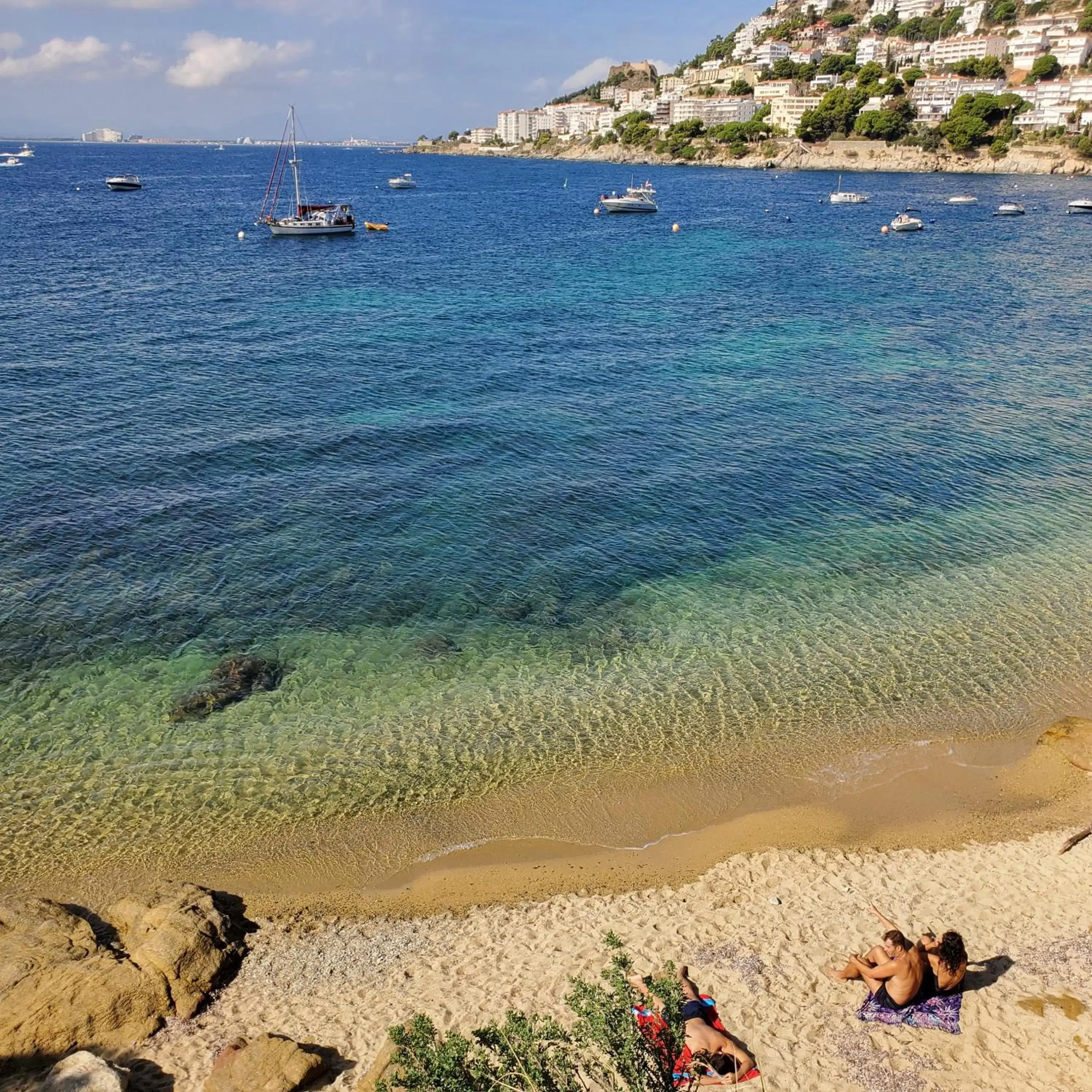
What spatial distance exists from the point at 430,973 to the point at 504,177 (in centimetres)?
20230

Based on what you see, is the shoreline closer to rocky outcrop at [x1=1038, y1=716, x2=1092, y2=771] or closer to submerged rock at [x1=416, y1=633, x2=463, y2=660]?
rocky outcrop at [x1=1038, y1=716, x2=1092, y2=771]

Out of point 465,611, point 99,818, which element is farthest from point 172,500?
point 99,818

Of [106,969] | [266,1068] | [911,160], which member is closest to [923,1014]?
[266,1068]

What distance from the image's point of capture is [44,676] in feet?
62.3

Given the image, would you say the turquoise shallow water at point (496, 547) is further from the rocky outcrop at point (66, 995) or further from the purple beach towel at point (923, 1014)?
the purple beach towel at point (923, 1014)

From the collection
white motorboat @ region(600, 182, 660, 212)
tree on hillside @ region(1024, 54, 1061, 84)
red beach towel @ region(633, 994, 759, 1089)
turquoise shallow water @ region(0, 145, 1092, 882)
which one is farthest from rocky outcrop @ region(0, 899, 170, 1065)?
tree on hillside @ region(1024, 54, 1061, 84)

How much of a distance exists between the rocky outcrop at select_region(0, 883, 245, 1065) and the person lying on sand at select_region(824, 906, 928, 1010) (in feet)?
29.1

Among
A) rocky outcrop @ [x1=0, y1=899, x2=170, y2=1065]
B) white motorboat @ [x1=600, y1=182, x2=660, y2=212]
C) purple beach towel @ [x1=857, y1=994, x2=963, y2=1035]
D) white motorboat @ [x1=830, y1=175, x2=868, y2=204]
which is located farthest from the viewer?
white motorboat @ [x1=830, y1=175, x2=868, y2=204]

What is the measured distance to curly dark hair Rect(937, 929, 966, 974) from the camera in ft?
35.7

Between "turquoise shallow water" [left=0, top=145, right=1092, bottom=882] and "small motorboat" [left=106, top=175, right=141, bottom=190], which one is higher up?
"small motorboat" [left=106, top=175, right=141, bottom=190]

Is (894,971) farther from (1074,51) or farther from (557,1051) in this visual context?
(1074,51)

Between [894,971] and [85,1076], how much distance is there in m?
9.80

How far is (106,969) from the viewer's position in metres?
11.5

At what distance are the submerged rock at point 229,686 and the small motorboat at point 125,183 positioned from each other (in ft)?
461
